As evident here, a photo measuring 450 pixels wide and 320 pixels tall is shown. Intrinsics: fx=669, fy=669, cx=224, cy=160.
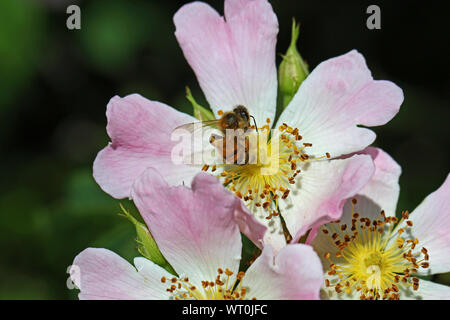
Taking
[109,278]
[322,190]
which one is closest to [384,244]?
[322,190]

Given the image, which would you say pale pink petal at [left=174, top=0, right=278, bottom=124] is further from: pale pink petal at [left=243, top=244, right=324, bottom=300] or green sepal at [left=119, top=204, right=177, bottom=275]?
pale pink petal at [left=243, top=244, right=324, bottom=300]

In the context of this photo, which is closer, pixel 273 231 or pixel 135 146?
pixel 273 231

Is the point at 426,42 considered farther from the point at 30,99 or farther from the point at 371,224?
the point at 30,99

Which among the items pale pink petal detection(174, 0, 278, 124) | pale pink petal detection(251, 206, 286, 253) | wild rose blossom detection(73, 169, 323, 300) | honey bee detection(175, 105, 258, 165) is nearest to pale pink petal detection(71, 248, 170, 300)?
wild rose blossom detection(73, 169, 323, 300)

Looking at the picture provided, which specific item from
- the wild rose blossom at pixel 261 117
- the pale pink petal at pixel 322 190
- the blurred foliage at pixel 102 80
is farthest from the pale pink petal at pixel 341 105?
the blurred foliage at pixel 102 80

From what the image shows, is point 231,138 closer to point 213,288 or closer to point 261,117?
point 261,117

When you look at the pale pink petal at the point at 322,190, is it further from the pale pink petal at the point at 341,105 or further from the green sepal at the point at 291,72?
the green sepal at the point at 291,72
